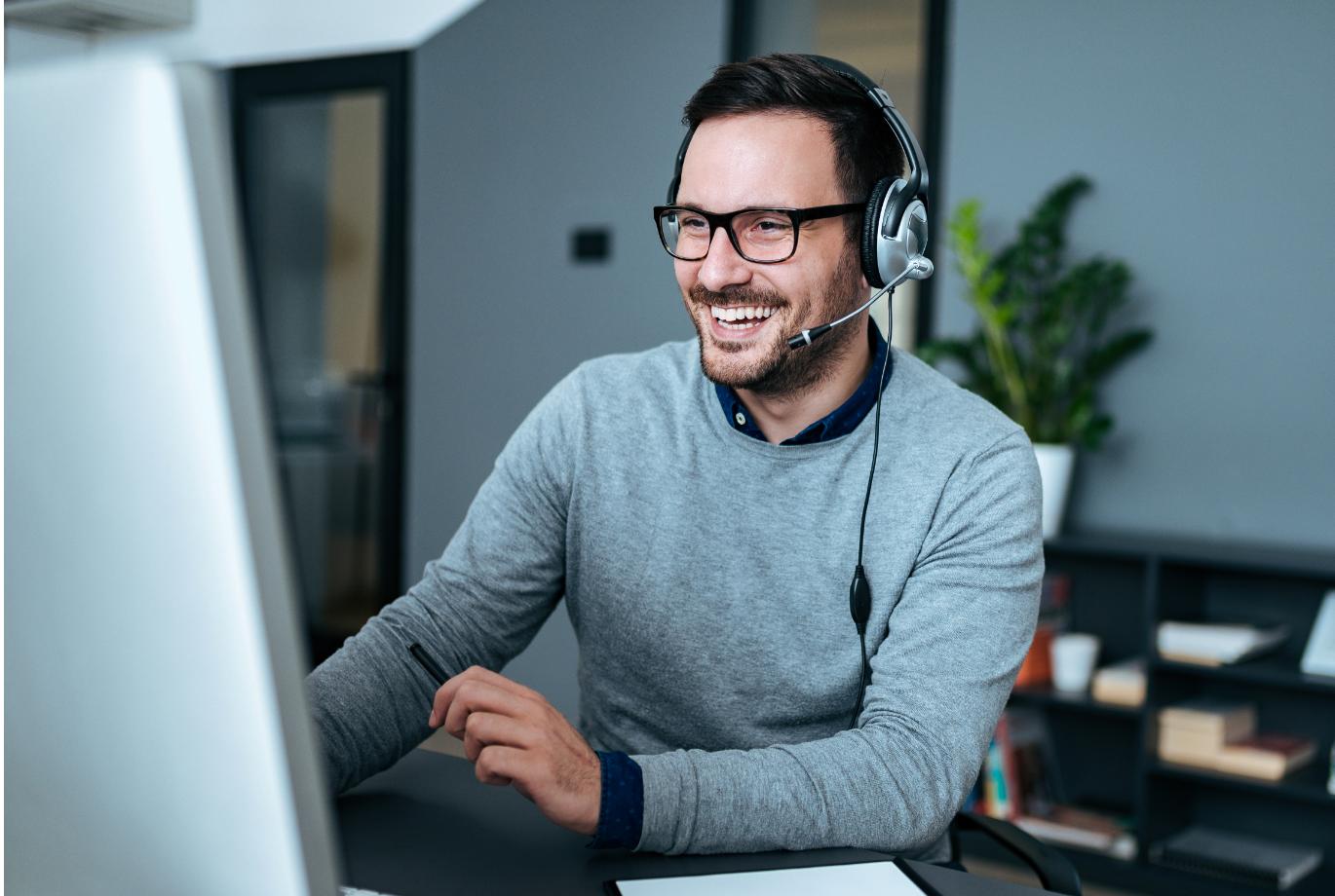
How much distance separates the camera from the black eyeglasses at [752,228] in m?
1.31

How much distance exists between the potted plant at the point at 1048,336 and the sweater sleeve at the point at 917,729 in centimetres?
178

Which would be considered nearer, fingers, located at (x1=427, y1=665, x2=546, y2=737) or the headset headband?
fingers, located at (x1=427, y1=665, x2=546, y2=737)

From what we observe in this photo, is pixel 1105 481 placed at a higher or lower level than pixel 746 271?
lower

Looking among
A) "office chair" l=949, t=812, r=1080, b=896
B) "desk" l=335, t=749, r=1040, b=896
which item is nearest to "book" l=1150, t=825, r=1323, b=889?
"office chair" l=949, t=812, r=1080, b=896

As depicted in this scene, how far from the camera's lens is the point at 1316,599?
110 inches

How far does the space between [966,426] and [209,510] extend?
971 mm

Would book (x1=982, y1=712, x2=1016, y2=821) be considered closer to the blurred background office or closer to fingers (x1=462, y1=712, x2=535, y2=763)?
the blurred background office

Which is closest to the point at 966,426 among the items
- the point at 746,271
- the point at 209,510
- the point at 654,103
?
the point at 746,271

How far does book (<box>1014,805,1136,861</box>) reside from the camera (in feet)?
9.12

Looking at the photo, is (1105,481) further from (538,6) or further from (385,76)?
(385,76)

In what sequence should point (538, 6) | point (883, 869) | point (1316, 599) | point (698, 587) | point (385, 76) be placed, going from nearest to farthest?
point (883, 869)
point (698, 587)
point (1316, 599)
point (538, 6)
point (385, 76)

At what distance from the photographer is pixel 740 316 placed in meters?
1.34

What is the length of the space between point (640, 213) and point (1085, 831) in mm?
2196

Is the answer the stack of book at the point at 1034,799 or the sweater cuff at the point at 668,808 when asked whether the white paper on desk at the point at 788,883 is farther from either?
the stack of book at the point at 1034,799
